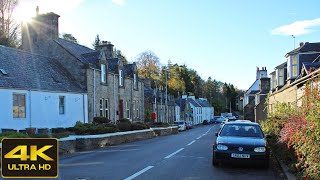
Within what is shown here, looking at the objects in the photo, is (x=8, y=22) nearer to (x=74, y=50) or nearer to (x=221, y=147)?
(x=74, y=50)

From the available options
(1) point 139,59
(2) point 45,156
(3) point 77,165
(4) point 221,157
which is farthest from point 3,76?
(1) point 139,59

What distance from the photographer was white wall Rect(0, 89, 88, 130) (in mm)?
23695

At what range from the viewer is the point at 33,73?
28.3 meters

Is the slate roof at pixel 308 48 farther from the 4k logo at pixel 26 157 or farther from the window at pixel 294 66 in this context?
the 4k logo at pixel 26 157

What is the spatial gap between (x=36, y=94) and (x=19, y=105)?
6.04 ft

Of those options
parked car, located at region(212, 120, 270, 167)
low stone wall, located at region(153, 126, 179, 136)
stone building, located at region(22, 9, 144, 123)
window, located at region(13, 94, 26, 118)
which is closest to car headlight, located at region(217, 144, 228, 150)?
parked car, located at region(212, 120, 270, 167)

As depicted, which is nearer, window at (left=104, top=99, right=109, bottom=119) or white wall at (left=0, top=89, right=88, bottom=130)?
white wall at (left=0, top=89, right=88, bottom=130)

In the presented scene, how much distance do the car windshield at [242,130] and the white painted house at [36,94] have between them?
50.0 feet

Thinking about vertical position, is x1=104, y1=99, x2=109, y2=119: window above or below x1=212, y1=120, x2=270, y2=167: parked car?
above

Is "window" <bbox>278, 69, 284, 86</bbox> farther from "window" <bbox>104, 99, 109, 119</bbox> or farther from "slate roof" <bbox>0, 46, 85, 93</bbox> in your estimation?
"slate roof" <bbox>0, 46, 85, 93</bbox>

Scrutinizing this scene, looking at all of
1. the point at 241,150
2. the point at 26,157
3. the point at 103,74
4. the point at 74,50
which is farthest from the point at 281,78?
the point at 26,157

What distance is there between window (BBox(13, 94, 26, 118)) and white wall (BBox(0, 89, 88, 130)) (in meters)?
0.22

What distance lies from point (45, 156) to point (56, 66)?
30.1 m

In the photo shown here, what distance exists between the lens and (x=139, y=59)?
10412 centimetres
